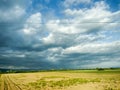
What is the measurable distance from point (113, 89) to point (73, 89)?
6.14 meters

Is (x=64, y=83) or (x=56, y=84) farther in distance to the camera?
(x=64, y=83)

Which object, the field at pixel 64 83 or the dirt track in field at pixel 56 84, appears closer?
the dirt track in field at pixel 56 84

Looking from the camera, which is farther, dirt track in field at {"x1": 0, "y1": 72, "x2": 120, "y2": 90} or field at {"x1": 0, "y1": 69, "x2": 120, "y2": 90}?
field at {"x1": 0, "y1": 69, "x2": 120, "y2": 90}

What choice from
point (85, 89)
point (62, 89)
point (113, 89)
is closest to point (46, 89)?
point (62, 89)

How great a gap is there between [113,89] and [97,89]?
243 cm

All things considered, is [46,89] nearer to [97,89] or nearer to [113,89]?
[97,89]

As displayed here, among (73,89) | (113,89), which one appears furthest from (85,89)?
(113,89)

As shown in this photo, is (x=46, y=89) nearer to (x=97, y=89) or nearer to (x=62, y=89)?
(x=62, y=89)

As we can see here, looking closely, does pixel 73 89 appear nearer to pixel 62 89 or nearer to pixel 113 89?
pixel 62 89

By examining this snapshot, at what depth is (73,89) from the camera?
30.6 metres

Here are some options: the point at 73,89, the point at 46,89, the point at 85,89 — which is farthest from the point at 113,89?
the point at 46,89

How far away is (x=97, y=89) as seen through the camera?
29.2 meters

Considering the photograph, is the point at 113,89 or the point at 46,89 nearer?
the point at 113,89

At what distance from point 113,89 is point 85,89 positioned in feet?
14.1
